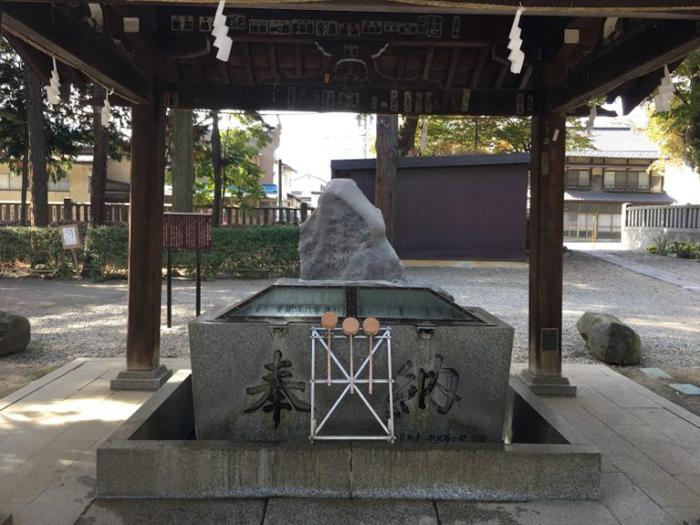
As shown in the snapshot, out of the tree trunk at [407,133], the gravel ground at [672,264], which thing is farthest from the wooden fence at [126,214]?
the gravel ground at [672,264]

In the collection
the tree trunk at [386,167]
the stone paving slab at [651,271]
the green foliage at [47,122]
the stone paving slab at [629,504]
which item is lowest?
the stone paving slab at [629,504]

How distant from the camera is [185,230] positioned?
8.05 metres

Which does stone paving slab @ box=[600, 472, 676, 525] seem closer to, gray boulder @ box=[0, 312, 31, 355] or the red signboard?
the red signboard

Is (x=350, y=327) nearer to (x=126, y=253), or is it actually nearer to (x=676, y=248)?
(x=126, y=253)

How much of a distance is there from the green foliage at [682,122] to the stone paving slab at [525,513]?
51.3ft

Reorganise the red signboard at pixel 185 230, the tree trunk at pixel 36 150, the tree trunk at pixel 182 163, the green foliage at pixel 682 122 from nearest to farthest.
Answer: the red signboard at pixel 185 230 → the tree trunk at pixel 182 163 → the tree trunk at pixel 36 150 → the green foliage at pixel 682 122

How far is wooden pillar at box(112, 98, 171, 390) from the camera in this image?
5824 millimetres

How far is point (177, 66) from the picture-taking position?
6199 mm

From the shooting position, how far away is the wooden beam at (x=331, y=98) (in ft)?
19.4

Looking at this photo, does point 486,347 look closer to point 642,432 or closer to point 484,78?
point 642,432

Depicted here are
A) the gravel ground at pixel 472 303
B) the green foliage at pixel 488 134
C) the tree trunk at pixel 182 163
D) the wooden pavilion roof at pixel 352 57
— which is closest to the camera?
the wooden pavilion roof at pixel 352 57

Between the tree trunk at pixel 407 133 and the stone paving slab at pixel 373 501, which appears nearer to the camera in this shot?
the stone paving slab at pixel 373 501

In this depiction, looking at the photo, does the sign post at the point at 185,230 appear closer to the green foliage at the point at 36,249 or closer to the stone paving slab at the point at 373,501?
the stone paving slab at the point at 373,501

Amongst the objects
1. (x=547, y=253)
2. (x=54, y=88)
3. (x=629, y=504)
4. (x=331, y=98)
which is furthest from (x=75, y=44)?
(x=629, y=504)
